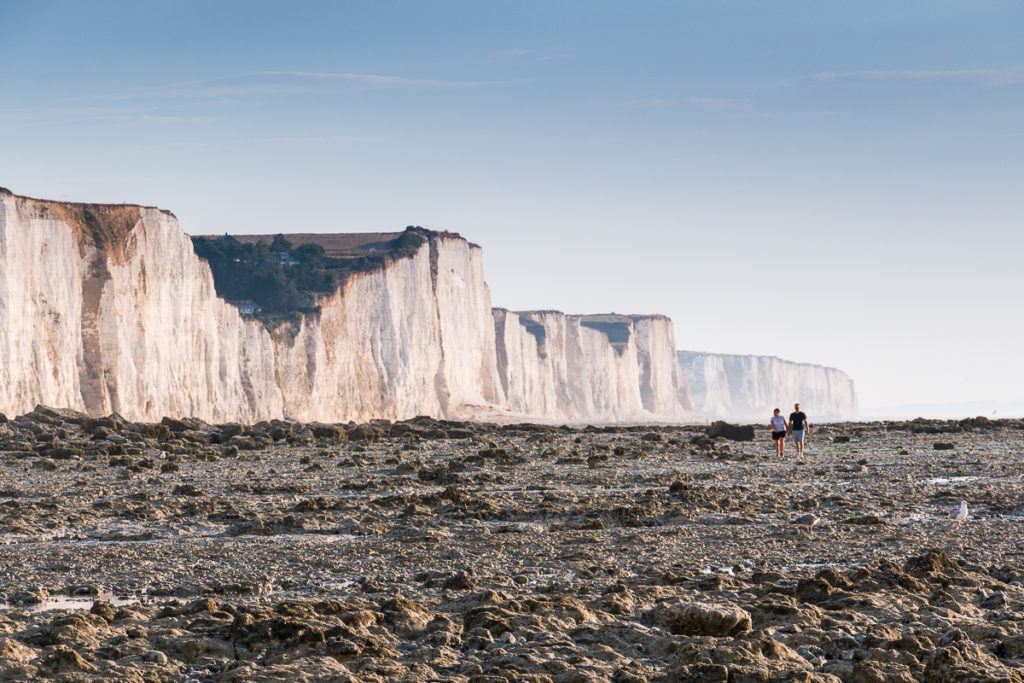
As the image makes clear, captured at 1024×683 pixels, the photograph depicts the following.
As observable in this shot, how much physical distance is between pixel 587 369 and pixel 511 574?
4347 inches

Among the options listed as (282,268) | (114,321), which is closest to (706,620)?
(114,321)

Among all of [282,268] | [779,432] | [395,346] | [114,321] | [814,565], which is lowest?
[814,565]

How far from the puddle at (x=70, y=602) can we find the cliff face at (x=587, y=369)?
86.0m

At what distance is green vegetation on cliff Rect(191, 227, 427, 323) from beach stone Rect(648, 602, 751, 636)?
2351 inches

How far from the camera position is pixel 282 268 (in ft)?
248

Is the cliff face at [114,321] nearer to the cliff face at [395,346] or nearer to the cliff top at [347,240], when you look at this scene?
the cliff face at [395,346]

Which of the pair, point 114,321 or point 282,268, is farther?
point 282,268

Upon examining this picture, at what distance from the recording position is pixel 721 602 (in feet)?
25.6

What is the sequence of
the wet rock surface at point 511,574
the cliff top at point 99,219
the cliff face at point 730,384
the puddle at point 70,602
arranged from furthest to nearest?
the cliff face at point 730,384 < the cliff top at point 99,219 < the puddle at point 70,602 < the wet rock surface at point 511,574

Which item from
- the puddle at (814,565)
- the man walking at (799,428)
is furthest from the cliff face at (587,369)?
the puddle at (814,565)

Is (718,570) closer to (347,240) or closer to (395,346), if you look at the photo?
(395,346)

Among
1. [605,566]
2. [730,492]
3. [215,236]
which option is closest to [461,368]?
[215,236]

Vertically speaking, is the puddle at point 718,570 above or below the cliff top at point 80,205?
below

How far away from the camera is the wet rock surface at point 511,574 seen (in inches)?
249
